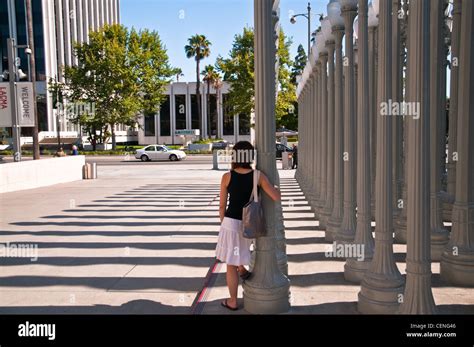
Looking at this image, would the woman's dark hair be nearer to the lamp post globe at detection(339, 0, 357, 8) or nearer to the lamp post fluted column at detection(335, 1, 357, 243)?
the lamp post fluted column at detection(335, 1, 357, 243)

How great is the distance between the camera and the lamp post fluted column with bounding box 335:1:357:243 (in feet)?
20.6

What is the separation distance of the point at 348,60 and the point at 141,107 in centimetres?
4232

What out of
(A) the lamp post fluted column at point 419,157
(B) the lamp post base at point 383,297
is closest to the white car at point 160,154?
(B) the lamp post base at point 383,297

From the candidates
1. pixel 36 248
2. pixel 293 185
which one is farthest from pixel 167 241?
pixel 293 185

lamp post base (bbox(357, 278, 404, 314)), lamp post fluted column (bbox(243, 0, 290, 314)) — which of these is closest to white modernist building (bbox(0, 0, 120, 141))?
lamp post fluted column (bbox(243, 0, 290, 314))

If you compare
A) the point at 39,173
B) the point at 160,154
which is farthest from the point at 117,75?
the point at 39,173

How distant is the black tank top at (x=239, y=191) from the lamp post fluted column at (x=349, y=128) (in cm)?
232

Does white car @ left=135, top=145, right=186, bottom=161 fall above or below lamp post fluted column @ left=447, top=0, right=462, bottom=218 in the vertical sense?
below

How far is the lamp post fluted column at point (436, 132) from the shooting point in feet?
21.1

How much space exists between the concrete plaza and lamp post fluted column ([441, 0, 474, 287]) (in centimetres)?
25

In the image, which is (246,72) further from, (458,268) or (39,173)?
(458,268)

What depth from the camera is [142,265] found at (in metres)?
6.96

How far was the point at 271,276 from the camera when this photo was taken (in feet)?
16.1

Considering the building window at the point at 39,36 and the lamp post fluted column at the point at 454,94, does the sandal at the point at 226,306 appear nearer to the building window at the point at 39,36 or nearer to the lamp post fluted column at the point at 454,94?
the lamp post fluted column at the point at 454,94
